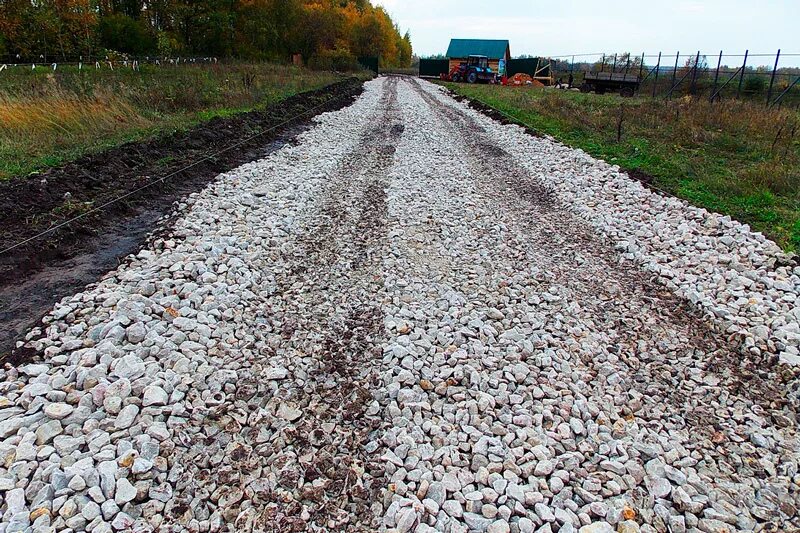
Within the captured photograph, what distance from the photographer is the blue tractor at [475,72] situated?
4250 centimetres

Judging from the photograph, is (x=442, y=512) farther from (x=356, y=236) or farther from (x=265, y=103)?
(x=265, y=103)

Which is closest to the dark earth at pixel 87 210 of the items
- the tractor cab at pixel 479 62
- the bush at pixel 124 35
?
the bush at pixel 124 35

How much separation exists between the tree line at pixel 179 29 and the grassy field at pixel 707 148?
26.0m

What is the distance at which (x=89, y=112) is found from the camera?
11.0m

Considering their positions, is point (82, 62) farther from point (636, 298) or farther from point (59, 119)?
point (636, 298)

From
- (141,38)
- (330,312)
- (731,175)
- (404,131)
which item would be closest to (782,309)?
(330,312)

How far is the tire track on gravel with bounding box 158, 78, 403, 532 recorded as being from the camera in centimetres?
287

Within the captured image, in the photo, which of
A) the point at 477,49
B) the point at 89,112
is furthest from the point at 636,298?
the point at 477,49

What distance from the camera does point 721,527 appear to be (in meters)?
2.77

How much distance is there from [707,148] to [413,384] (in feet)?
37.9

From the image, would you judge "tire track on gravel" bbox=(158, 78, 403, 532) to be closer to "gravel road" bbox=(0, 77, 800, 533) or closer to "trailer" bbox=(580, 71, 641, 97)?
"gravel road" bbox=(0, 77, 800, 533)

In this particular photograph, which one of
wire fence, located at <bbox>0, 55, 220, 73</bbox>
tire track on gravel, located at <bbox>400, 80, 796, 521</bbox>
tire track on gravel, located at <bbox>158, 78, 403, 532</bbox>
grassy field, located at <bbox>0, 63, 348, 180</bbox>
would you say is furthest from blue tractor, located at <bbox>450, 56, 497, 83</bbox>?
tire track on gravel, located at <bbox>158, 78, 403, 532</bbox>

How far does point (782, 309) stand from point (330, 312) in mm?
4524

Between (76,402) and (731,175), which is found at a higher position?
(731,175)
